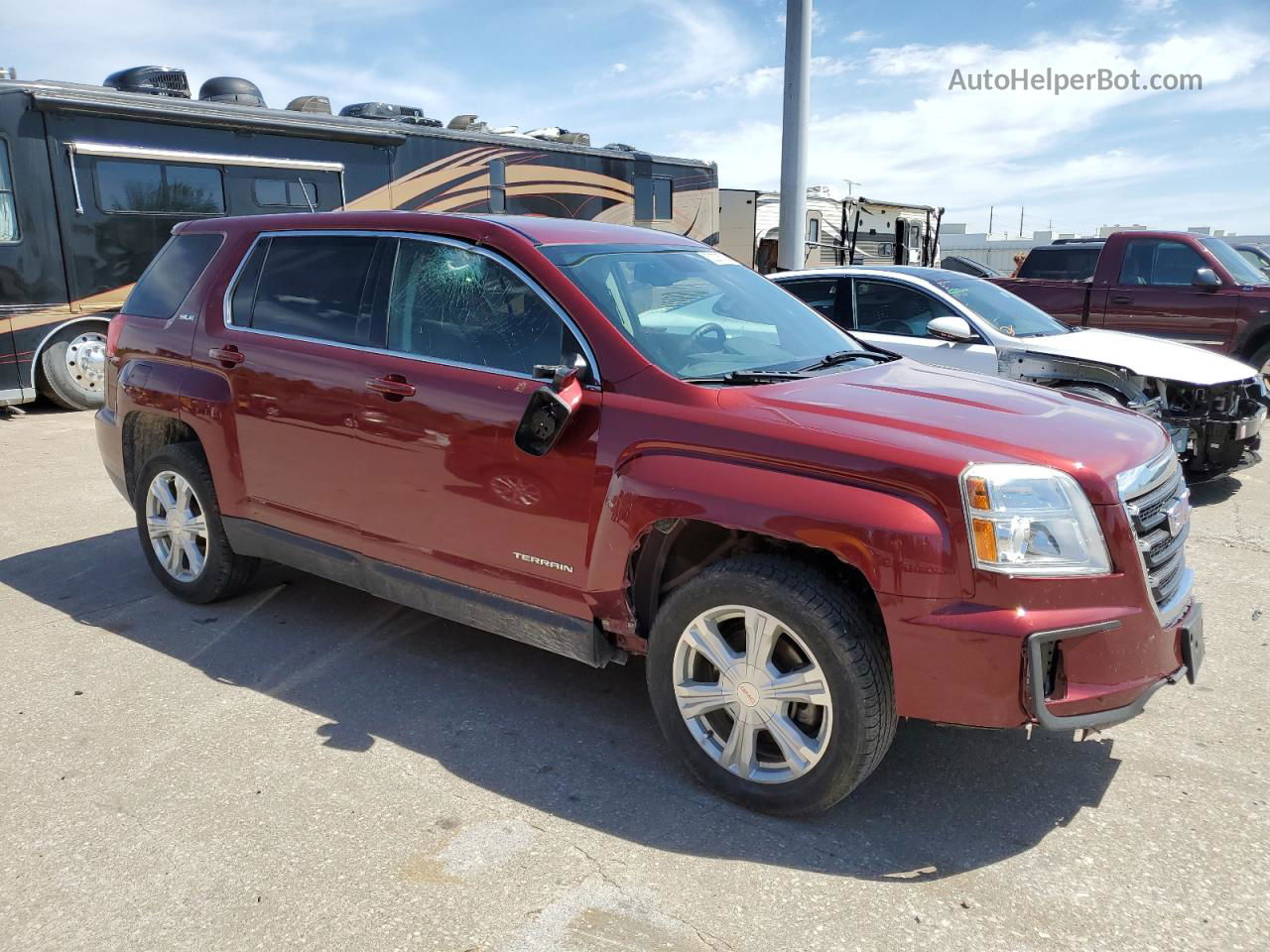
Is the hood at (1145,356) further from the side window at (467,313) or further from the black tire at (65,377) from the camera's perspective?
the black tire at (65,377)

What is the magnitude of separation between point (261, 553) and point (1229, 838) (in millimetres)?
3950

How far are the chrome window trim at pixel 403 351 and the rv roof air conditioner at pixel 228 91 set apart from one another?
27.3 ft

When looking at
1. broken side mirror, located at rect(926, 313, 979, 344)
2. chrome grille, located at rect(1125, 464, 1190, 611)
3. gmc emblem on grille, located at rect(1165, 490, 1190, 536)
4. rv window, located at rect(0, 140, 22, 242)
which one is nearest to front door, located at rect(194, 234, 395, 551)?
chrome grille, located at rect(1125, 464, 1190, 611)

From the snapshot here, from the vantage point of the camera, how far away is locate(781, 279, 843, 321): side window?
7.91 metres

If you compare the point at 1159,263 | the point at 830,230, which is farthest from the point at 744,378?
the point at 830,230

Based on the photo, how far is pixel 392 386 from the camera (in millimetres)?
3852

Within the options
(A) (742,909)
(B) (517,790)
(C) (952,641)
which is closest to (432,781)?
(B) (517,790)

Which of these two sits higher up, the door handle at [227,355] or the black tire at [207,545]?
the door handle at [227,355]

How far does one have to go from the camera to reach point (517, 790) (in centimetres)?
328

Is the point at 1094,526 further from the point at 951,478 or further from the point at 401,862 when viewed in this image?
Answer: the point at 401,862

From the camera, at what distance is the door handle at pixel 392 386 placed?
3809mm

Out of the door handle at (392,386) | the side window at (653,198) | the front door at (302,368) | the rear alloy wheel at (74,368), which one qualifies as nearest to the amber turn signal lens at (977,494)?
the door handle at (392,386)

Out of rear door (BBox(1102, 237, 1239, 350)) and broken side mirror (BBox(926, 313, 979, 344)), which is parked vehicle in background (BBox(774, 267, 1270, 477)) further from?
rear door (BBox(1102, 237, 1239, 350))

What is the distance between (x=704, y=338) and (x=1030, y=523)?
144 centimetres
